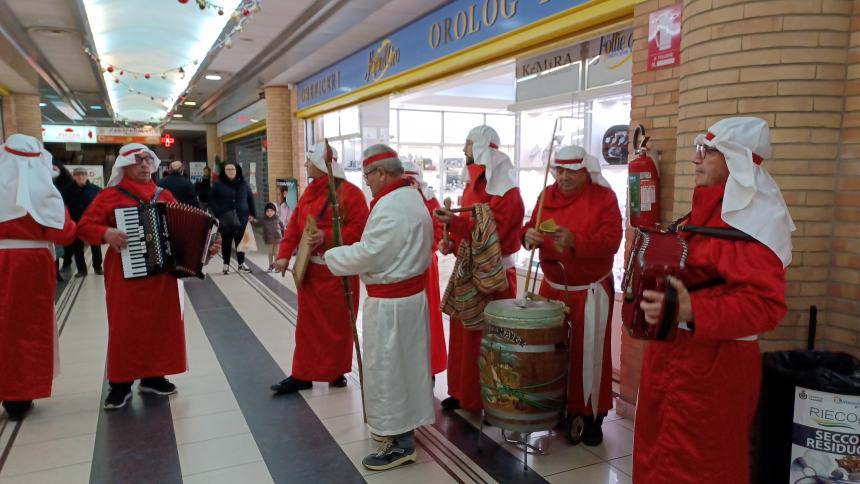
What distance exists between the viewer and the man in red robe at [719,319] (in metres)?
1.80

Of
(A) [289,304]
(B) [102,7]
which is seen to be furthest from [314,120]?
(A) [289,304]

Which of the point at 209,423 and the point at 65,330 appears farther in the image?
the point at 65,330

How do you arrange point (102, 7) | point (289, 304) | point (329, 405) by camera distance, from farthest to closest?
point (102, 7), point (289, 304), point (329, 405)

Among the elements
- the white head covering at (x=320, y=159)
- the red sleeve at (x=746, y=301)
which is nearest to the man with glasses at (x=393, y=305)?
the white head covering at (x=320, y=159)

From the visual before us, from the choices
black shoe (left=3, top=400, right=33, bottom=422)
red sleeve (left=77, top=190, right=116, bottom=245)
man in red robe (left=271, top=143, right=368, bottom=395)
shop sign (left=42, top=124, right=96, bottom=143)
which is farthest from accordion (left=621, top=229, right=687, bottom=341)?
shop sign (left=42, top=124, right=96, bottom=143)

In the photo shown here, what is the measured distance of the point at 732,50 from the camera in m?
2.53

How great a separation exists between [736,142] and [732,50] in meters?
0.87

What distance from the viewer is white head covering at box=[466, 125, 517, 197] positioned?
338cm

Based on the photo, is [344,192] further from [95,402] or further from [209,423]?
[95,402]

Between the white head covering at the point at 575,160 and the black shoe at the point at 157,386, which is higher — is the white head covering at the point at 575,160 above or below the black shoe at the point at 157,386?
above

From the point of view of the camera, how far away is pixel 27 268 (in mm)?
3438

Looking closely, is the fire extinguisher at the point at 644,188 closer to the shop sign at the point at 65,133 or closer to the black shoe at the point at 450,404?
the black shoe at the point at 450,404

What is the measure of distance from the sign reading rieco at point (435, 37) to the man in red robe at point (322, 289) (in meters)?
2.09

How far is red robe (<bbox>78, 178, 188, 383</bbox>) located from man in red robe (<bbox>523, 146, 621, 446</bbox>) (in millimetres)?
2364
